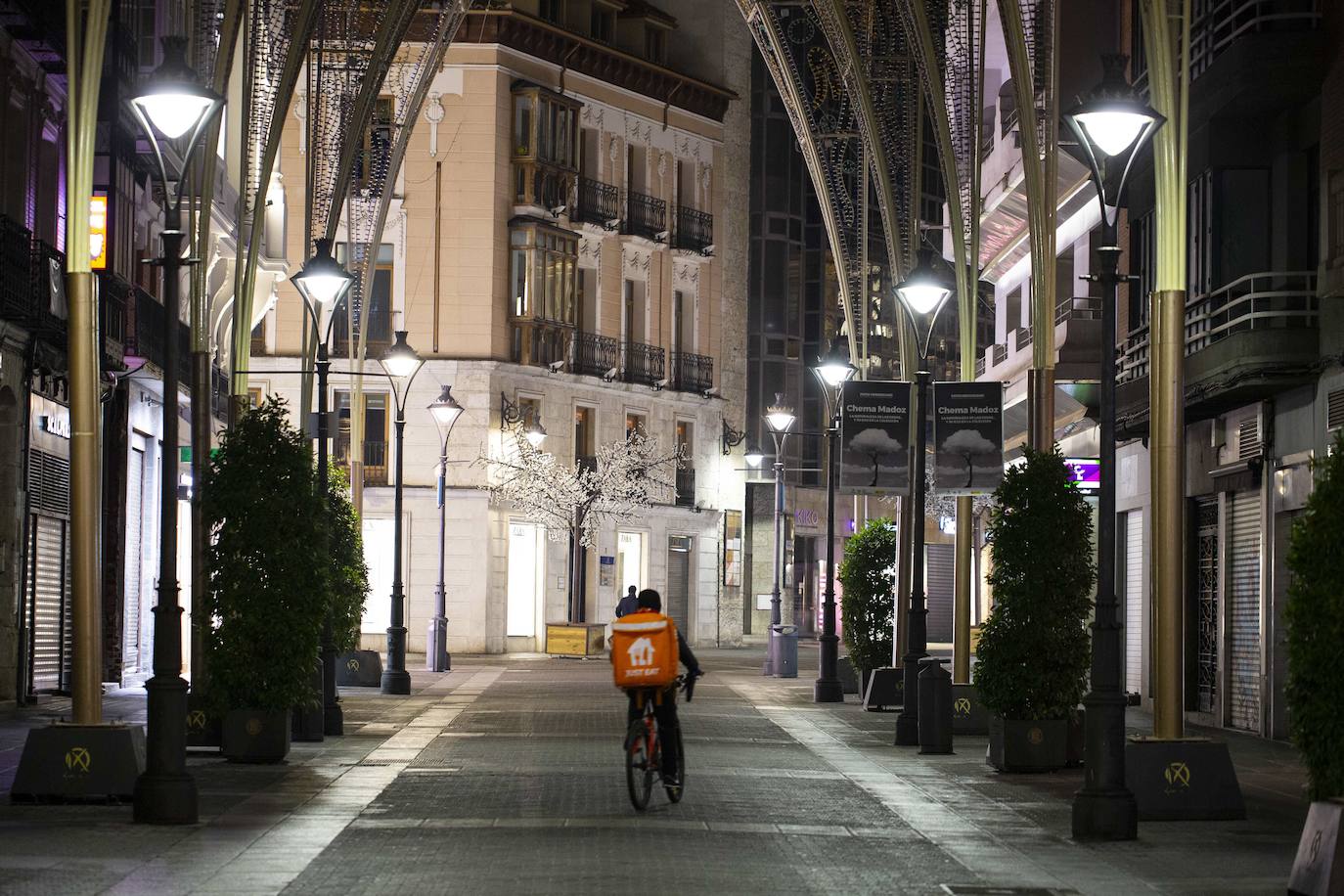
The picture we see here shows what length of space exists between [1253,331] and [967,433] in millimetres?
4252

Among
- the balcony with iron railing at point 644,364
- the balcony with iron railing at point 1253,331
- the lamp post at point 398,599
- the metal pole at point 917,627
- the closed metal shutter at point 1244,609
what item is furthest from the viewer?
the balcony with iron railing at point 644,364

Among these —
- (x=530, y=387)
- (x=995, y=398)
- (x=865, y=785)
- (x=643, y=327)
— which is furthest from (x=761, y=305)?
(x=865, y=785)

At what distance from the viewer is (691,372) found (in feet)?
235

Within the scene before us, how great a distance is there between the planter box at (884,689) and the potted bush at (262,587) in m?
12.5

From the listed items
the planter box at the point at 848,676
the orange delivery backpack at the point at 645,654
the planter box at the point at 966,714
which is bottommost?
the planter box at the point at 848,676

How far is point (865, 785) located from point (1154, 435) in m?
4.57

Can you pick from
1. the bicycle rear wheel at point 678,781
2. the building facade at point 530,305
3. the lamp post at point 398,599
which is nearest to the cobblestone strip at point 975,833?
the bicycle rear wheel at point 678,781

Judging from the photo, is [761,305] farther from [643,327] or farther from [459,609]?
[459,609]

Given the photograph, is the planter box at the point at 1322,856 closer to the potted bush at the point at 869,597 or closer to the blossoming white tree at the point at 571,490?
the potted bush at the point at 869,597

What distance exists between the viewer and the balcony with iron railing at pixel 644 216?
68.4 m

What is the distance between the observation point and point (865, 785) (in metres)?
20.5

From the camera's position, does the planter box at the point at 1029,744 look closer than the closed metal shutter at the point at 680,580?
Yes

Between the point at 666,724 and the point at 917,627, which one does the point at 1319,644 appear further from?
the point at 917,627

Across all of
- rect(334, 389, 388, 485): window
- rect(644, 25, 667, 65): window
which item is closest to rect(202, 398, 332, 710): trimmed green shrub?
rect(334, 389, 388, 485): window
